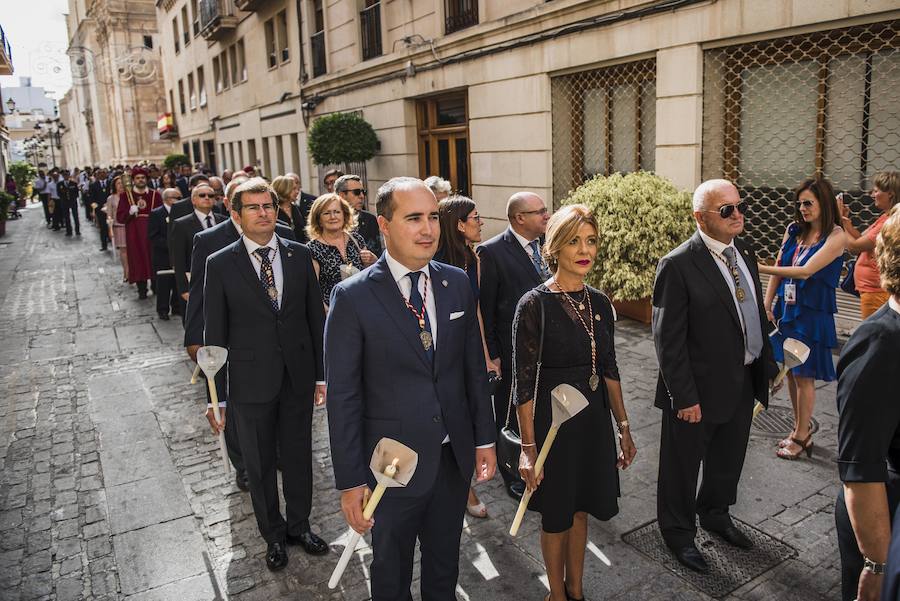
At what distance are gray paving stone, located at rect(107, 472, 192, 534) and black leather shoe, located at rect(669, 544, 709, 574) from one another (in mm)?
3112

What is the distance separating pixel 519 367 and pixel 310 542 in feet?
5.92

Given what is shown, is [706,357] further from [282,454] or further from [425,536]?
[282,454]

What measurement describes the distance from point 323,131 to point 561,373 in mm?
13894

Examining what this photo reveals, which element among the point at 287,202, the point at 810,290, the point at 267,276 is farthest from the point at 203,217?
the point at 810,290

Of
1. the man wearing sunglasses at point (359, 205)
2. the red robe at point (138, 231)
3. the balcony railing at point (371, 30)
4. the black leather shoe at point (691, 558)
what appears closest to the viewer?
the black leather shoe at point (691, 558)

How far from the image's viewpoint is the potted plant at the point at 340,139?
52.6 ft

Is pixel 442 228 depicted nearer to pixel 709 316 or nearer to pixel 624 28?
pixel 709 316

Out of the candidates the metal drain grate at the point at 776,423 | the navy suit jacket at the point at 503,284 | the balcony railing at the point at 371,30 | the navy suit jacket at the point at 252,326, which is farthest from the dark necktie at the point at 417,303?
the balcony railing at the point at 371,30

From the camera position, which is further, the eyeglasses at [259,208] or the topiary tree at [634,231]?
the topiary tree at [634,231]

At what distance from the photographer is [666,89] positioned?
9141 millimetres

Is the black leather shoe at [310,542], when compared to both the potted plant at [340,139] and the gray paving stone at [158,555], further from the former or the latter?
the potted plant at [340,139]

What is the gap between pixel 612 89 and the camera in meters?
10.6

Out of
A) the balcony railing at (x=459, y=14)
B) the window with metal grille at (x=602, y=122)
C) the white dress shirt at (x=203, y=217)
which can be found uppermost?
the balcony railing at (x=459, y=14)

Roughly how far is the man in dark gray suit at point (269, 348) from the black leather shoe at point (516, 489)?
1298 mm
